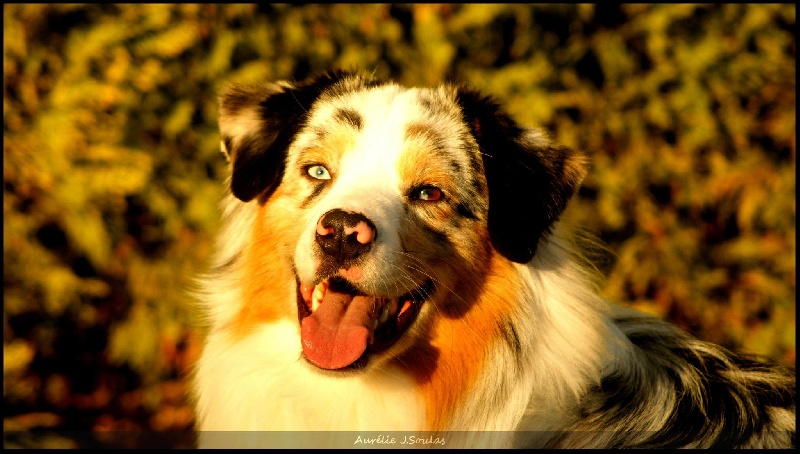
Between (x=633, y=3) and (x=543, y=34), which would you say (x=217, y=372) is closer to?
(x=543, y=34)

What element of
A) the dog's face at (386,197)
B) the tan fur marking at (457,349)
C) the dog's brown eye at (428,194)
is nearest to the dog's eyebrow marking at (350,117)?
the dog's face at (386,197)

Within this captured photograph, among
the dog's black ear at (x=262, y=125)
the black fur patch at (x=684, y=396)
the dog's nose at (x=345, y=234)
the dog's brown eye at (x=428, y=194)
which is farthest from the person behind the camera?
the dog's black ear at (x=262, y=125)

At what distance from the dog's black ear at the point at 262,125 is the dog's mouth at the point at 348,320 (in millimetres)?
559

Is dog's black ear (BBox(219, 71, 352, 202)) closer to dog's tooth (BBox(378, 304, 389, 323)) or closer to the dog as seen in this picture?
the dog

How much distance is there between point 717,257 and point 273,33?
3817 millimetres

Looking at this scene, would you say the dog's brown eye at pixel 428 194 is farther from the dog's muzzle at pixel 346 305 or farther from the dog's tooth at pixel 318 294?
the dog's tooth at pixel 318 294

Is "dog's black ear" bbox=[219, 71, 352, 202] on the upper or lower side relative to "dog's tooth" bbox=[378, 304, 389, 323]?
upper

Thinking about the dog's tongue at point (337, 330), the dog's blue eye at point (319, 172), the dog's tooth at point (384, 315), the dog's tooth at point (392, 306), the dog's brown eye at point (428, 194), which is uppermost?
the dog's brown eye at point (428, 194)

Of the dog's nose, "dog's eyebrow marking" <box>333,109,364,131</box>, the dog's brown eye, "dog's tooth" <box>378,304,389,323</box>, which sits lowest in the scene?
"dog's tooth" <box>378,304,389,323</box>

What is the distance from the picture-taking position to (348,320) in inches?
130

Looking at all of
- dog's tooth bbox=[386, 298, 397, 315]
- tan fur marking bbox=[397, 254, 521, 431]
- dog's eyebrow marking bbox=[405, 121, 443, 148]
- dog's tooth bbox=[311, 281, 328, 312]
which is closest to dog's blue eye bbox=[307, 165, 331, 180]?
dog's eyebrow marking bbox=[405, 121, 443, 148]

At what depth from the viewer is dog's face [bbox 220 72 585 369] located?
127 inches

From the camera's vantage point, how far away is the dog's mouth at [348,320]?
129 inches

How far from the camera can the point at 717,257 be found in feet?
21.7
